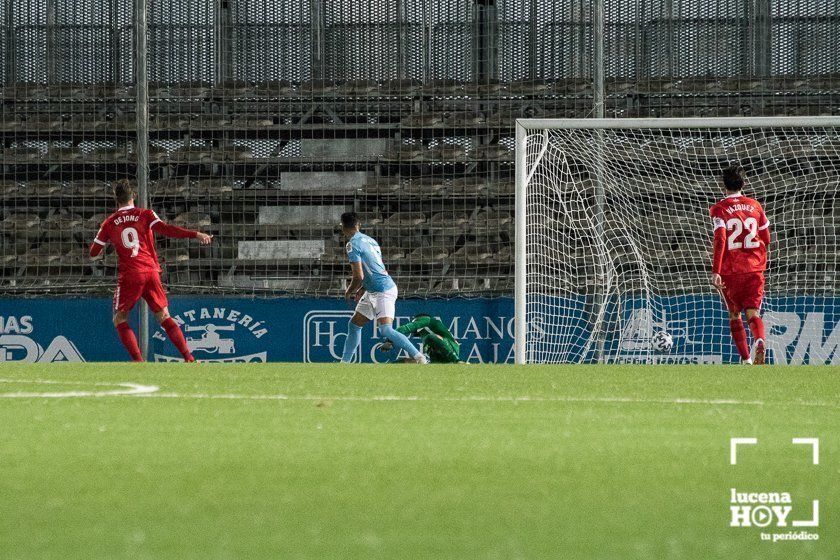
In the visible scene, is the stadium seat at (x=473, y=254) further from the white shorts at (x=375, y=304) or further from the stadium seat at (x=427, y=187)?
the white shorts at (x=375, y=304)

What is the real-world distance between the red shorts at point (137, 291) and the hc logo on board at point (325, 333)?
7.61 ft

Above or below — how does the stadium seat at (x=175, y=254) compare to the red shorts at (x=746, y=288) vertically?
above

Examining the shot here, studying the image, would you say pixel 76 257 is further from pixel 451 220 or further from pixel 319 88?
pixel 451 220

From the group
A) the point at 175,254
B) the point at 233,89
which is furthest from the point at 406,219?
the point at 175,254

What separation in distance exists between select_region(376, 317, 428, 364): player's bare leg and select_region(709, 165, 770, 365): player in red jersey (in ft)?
8.24

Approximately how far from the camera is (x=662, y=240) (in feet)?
43.2

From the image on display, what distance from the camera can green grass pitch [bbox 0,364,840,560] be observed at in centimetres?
212

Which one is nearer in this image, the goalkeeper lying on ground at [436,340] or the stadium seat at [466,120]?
the goalkeeper lying on ground at [436,340]

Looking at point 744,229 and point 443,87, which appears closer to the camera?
point 744,229

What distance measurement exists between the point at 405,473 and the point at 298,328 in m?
9.62

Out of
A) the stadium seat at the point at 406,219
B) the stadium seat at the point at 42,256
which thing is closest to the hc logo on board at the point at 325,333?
the stadium seat at the point at 406,219

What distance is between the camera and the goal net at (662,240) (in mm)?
11977

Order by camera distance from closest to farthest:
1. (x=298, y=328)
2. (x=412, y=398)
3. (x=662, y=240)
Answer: (x=412, y=398)
(x=298, y=328)
(x=662, y=240)

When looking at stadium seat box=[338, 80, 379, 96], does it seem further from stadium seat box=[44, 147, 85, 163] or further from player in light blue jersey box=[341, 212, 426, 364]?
player in light blue jersey box=[341, 212, 426, 364]
